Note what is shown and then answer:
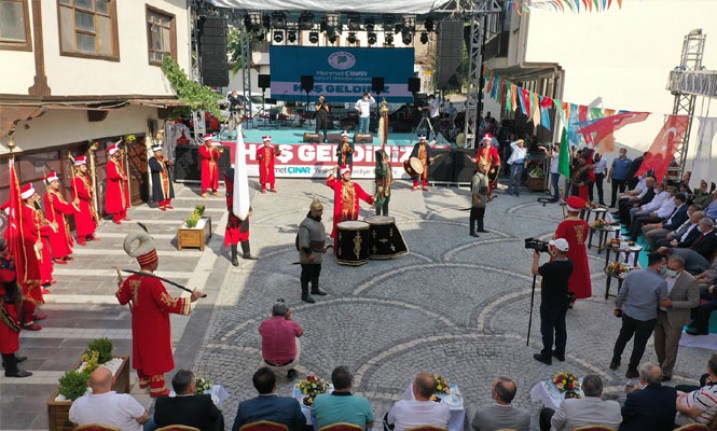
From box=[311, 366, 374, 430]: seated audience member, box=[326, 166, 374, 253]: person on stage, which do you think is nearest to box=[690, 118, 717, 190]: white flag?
box=[326, 166, 374, 253]: person on stage

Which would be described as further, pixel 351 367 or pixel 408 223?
pixel 408 223

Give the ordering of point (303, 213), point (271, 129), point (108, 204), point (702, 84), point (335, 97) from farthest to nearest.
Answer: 1. point (335, 97)
2. point (271, 129)
3. point (303, 213)
4. point (108, 204)
5. point (702, 84)

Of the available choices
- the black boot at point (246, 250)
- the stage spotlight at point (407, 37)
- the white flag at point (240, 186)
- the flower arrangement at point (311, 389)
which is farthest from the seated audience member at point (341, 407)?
the stage spotlight at point (407, 37)

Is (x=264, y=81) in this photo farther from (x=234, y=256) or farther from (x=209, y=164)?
(x=234, y=256)

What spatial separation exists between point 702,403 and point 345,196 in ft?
27.1

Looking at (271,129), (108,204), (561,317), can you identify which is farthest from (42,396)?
(271,129)

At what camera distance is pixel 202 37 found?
22.2 meters

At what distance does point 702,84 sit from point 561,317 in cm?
850

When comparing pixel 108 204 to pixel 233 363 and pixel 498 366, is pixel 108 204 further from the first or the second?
pixel 498 366

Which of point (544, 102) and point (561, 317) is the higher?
point (544, 102)

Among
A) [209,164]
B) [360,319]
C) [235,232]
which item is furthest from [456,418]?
[209,164]

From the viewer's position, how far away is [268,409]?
512 centimetres

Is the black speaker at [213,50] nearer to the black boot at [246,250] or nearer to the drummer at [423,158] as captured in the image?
the drummer at [423,158]

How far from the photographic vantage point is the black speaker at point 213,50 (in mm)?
21984
